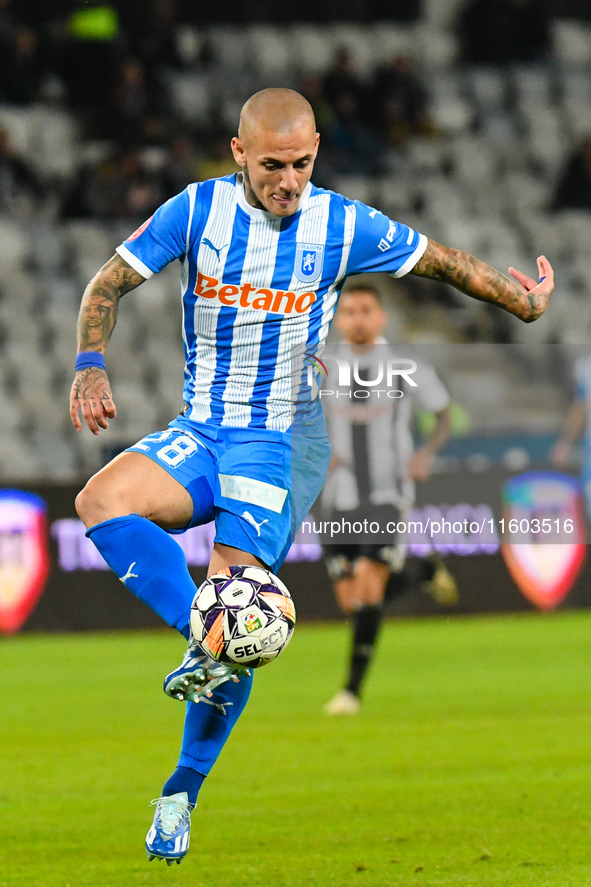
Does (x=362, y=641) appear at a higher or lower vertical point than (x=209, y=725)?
lower

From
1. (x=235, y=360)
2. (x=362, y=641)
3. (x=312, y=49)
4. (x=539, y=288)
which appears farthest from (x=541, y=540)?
(x=235, y=360)

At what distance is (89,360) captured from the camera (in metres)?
3.61

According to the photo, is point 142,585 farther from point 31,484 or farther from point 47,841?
point 31,484

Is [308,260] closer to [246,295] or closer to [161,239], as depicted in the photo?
[246,295]

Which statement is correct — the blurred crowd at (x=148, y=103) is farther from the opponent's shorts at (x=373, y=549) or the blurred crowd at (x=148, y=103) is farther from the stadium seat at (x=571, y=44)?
the opponent's shorts at (x=373, y=549)

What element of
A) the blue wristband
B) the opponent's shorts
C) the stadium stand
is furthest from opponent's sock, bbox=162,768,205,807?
the stadium stand

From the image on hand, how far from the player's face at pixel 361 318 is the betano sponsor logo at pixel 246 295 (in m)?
3.36

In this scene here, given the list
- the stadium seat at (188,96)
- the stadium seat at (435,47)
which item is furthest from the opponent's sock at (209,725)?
the stadium seat at (435,47)

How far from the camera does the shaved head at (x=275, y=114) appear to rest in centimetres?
365

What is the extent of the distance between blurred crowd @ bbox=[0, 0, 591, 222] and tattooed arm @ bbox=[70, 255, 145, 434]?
10.4 metres

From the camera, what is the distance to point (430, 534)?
11.1 metres

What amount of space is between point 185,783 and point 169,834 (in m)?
0.23

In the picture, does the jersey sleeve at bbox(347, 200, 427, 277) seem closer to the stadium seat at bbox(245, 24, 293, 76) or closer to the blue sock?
the blue sock

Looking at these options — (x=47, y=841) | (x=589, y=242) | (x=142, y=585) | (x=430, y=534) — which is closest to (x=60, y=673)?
(x=430, y=534)
